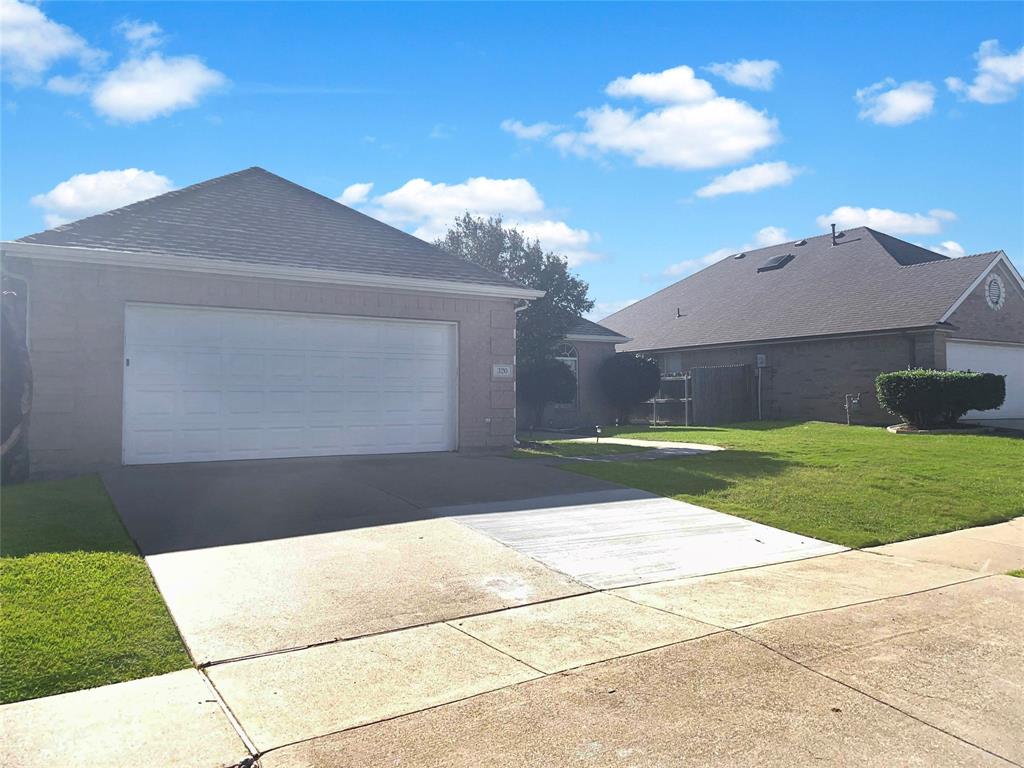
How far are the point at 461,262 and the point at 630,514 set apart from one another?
8062 millimetres

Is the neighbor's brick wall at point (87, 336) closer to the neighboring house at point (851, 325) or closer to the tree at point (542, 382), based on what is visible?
the tree at point (542, 382)

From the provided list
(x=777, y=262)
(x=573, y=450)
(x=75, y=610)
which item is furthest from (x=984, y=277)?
(x=75, y=610)

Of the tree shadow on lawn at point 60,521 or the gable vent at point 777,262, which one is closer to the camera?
the tree shadow on lawn at point 60,521

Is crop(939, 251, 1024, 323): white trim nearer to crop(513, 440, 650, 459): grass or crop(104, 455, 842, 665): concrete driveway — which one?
crop(513, 440, 650, 459): grass

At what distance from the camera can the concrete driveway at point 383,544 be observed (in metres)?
5.54

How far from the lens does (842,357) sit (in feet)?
78.1

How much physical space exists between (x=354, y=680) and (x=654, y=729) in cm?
169

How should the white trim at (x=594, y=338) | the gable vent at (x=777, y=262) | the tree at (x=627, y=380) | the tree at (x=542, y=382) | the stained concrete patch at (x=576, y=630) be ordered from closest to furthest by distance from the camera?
the stained concrete patch at (x=576, y=630) < the tree at (x=542, y=382) < the white trim at (x=594, y=338) < the tree at (x=627, y=380) < the gable vent at (x=777, y=262)

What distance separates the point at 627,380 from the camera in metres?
26.6

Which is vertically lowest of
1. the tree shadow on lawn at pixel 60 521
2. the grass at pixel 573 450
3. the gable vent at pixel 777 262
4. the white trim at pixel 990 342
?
the tree shadow on lawn at pixel 60 521

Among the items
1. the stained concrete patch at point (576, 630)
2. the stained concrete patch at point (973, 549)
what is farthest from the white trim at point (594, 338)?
the stained concrete patch at point (576, 630)

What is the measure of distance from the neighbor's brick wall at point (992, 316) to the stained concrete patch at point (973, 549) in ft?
49.7

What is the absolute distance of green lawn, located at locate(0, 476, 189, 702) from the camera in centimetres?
438

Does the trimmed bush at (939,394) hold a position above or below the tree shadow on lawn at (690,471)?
above
